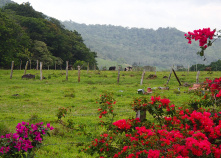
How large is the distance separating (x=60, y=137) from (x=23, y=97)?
33.7ft

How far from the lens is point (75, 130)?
33.0 ft

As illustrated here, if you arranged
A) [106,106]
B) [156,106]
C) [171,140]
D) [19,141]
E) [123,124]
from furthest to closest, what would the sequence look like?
[106,106], [156,106], [123,124], [19,141], [171,140]

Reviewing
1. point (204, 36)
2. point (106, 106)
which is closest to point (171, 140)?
point (204, 36)

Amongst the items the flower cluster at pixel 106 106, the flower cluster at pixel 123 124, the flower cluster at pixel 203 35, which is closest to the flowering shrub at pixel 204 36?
the flower cluster at pixel 203 35

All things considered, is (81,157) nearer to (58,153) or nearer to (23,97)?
(58,153)

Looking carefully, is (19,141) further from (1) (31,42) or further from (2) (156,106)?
(1) (31,42)

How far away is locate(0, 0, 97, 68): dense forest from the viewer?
45.8 metres

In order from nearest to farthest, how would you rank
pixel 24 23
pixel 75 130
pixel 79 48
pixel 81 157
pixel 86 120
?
pixel 81 157
pixel 75 130
pixel 86 120
pixel 24 23
pixel 79 48

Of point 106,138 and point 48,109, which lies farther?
point 48,109

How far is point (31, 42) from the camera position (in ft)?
186

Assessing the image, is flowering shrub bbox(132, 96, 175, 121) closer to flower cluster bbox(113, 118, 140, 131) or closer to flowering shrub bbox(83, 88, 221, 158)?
flowering shrub bbox(83, 88, 221, 158)

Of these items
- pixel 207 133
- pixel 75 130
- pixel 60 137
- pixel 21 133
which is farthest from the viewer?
pixel 75 130

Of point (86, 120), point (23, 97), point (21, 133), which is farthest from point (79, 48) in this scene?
point (21, 133)

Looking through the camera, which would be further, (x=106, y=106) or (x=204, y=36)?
(x=106, y=106)
